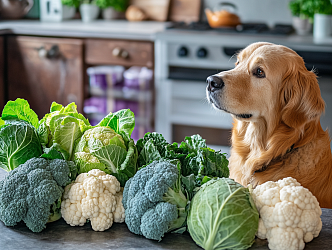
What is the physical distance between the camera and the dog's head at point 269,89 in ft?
4.82

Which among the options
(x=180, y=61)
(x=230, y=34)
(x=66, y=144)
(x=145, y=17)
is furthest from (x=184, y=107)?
(x=66, y=144)

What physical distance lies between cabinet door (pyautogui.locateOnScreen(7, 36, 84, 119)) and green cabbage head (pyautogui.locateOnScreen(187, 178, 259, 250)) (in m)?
2.59

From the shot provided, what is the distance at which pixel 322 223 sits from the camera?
38.3 inches

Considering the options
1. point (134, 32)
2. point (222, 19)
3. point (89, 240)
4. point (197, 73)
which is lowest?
point (89, 240)

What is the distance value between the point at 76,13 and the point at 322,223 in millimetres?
3556

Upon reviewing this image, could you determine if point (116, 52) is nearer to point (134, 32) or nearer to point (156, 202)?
point (134, 32)

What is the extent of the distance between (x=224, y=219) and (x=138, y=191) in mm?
208

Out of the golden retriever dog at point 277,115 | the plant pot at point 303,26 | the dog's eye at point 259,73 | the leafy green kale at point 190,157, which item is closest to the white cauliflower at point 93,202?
the leafy green kale at point 190,157

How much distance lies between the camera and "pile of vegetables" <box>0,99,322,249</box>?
0.86 m

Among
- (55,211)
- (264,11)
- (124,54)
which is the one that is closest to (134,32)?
(124,54)

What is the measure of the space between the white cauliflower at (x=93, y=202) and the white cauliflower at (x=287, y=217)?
332 millimetres

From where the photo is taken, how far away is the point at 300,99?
4.82 ft

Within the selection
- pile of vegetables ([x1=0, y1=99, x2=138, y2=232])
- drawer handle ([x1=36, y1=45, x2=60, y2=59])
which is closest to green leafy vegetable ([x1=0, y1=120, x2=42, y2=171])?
pile of vegetables ([x1=0, y1=99, x2=138, y2=232])

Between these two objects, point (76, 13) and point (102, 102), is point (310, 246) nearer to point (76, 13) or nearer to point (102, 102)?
point (102, 102)
